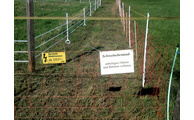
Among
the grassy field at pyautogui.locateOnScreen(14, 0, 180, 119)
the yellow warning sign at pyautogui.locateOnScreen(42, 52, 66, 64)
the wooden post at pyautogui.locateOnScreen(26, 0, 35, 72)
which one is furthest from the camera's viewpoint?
the wooden post at pyautogui.locateOnScreen(26, 0, 35, 72)

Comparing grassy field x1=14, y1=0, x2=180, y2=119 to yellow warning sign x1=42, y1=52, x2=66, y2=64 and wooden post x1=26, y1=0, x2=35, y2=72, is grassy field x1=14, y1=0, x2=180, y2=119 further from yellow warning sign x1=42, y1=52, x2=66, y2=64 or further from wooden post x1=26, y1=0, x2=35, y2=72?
yellow warning sign x1=42, y1=52, x2=66, y2=64

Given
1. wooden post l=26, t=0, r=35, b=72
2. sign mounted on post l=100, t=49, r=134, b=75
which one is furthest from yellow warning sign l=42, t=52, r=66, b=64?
wooden post l=26, t=0, r=35, b=72

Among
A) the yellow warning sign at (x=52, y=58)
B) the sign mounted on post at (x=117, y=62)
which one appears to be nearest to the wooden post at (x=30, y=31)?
the yellow warning sign at (x=52, y=58)

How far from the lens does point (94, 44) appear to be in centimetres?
799

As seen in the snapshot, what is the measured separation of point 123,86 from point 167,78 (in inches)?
49.0

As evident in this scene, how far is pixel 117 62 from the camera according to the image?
295cm

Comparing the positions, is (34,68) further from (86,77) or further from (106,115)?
(106,115)

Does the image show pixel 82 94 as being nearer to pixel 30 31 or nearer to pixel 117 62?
pixel 117 62

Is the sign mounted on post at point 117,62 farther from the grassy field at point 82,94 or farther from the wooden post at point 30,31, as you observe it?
the wooden post at point 30,31

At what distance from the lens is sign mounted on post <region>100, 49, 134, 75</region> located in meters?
2.92

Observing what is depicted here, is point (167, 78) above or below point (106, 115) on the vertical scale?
above

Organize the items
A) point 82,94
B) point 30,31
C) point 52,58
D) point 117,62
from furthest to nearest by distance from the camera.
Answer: point 30,31 < point 82,94 < point 52,58 < point 117,62

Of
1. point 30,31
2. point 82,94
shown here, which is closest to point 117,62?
point 82,94

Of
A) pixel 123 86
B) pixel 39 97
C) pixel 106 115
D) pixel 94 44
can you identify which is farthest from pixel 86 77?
pixel 94 44
